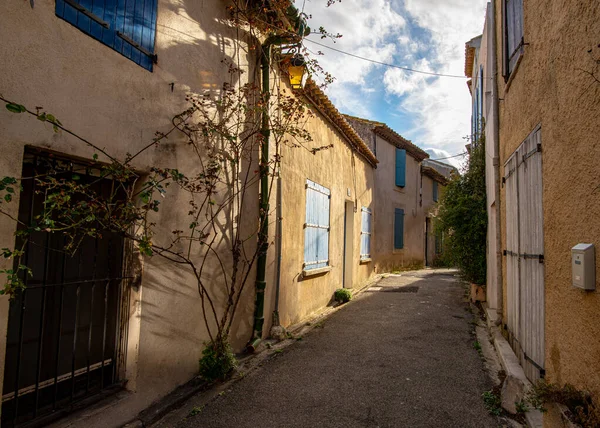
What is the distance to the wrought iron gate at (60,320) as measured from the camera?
2.59 meters

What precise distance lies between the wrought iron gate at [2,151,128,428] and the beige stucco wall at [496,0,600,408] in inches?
120

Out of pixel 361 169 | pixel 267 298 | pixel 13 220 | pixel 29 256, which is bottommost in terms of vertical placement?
pixel 267 298

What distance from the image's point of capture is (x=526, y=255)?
3.81 m

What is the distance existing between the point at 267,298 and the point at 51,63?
371cm

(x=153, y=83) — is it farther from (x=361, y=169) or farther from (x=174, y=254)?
(x=361, y=169)

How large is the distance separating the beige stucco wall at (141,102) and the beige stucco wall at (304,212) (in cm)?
144

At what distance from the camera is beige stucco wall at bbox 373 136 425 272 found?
13.6 m

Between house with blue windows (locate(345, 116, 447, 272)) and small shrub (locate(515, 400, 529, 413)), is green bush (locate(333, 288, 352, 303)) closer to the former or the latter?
house with blue windows (locate(345, 116, 447, 272))

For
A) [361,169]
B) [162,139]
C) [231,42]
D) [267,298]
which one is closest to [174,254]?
Answer: [162,139]

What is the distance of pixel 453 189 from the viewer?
8.55m

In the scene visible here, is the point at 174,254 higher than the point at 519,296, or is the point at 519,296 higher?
the point at 174,254

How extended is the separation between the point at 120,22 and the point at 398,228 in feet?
42.9

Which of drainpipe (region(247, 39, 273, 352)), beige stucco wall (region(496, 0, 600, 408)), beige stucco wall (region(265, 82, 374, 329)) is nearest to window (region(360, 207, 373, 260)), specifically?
beige stucco wall (region(265, 82, 374, 329))

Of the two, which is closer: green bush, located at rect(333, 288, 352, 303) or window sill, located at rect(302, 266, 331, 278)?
window sill, located at rect(302, 266, 331, 278)
